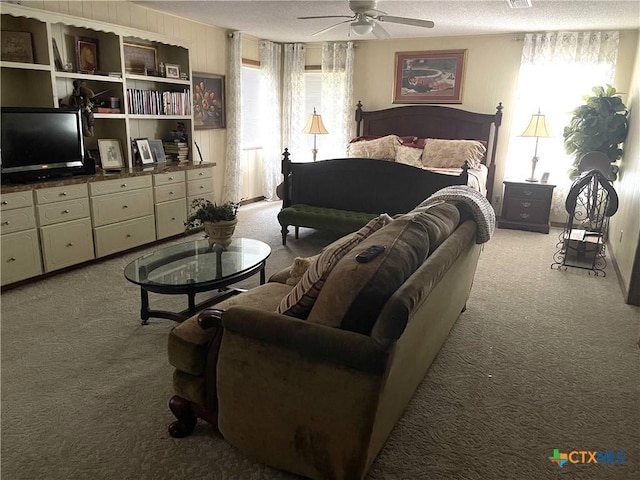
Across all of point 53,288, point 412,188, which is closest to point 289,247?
point 412,188

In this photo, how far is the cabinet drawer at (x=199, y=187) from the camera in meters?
5.18

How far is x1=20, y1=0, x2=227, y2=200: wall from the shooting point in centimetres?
436

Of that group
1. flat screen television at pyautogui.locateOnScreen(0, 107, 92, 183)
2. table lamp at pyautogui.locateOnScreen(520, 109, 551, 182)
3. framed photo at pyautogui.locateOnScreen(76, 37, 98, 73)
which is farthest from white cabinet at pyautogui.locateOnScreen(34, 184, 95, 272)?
table lamp at pyautogui.locateOnScreen(520, 109, 551, 182)

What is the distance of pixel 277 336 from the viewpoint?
162 centimetres

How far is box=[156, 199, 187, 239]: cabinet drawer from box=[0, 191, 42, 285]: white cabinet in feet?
4.24

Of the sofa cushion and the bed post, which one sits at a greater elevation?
the bed post

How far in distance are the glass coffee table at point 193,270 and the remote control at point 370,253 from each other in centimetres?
136

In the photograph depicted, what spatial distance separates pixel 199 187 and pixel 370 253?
4.03m

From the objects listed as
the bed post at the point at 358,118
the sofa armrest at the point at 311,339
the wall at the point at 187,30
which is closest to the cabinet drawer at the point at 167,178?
the wall at the point at 187,30

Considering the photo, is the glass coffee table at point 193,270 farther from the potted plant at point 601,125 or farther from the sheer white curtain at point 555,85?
the sheer white curtain at point 555,85

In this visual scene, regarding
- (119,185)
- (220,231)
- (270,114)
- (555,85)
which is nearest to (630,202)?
(555,85)

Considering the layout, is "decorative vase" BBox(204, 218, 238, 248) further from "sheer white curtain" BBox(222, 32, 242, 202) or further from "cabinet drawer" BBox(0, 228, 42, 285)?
"sheer white curtain" BBox(222, 32, 242, 202)

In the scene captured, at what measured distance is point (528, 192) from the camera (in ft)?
18.9

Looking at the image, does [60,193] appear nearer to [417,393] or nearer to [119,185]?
[119,185]
